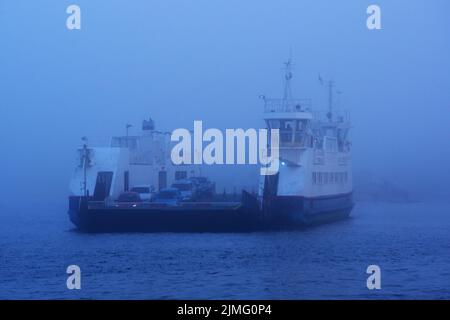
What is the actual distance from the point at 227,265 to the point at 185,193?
253 inches

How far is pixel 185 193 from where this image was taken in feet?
60.5

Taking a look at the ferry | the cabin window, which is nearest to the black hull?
the ferry

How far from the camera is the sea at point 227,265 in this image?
9.90m

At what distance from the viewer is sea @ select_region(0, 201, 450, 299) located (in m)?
9.90

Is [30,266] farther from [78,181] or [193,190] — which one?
[193,190]

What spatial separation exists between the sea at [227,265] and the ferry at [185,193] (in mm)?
316

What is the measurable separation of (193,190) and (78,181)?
95.6 inches

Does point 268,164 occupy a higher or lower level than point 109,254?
higher

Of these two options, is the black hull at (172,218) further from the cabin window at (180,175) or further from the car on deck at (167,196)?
the cabin window at (180,175)

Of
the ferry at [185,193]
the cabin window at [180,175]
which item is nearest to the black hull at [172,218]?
the ferry at [185,193]

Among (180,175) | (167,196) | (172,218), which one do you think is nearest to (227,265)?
(172,218)

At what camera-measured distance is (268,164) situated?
17375 mm
